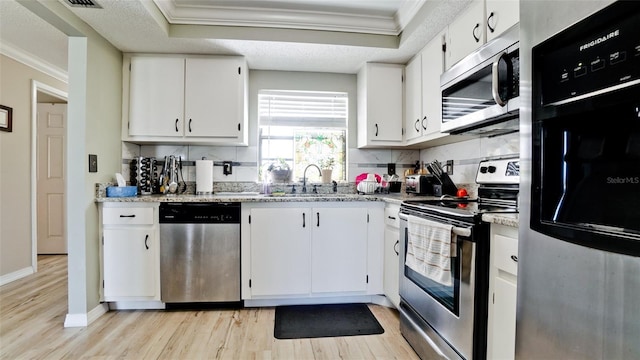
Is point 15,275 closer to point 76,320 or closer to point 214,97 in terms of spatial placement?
point 76,320

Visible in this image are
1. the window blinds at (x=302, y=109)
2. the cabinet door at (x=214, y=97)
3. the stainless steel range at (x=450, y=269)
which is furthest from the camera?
the window blinds at (x=302, y=109)

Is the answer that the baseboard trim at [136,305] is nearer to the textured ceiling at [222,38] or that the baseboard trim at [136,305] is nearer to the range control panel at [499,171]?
the textured ceiling at [222,38]

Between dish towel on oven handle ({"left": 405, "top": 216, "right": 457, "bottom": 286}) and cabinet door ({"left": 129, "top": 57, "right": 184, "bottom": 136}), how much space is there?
2159 mm

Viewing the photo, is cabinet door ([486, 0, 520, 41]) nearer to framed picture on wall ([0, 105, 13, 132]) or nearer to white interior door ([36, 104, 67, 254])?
framed picture on wall ([0, 105, 13, 132])

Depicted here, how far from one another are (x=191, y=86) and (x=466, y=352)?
2703mm

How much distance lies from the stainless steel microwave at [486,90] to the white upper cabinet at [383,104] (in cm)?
75

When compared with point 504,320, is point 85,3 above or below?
above

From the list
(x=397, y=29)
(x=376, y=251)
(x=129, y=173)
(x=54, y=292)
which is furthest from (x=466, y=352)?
(x=54, y=292)

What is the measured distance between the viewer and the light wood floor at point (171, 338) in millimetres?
1839

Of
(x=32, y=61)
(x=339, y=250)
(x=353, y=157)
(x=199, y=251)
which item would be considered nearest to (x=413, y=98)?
(x=353, y=157)

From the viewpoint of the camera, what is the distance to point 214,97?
8.82ft

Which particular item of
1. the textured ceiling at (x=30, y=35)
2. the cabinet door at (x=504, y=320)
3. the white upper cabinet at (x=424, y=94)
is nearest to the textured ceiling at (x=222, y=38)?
the textured ceiling at (x=30, y=35)

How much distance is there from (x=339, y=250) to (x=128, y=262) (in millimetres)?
1631

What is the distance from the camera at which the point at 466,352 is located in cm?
141
